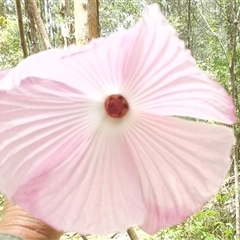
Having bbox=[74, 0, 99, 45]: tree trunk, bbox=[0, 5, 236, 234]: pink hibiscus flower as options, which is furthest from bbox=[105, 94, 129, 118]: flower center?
bbox=[74, 0, 99, 45]: tree trunk

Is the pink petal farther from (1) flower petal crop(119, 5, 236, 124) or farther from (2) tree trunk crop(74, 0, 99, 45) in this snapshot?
(2) tree trunk crop(74, 0, 99, 45)

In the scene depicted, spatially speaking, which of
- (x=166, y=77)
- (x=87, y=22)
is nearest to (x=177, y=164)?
(x=166, y=77)

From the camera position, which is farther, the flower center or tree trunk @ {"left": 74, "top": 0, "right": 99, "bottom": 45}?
tree trunk @ {"left": 74, "top": 0, "right": 99, "bottom": 45}

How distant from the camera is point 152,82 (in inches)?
6.6

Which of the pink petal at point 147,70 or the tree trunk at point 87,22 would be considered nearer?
the pink petal at point 147,70

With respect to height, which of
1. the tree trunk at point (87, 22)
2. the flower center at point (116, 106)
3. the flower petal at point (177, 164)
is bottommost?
the flower petal at point (177, 164)

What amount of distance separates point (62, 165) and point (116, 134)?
0.02 metres

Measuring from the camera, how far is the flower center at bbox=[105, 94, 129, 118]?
0.60 ft

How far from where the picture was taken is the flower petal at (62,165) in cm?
17

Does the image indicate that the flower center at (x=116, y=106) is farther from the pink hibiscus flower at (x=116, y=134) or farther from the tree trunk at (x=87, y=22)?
the tree trunk at (x=87, y=22)

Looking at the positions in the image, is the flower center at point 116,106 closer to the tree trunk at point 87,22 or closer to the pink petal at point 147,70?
the pink petal at point 147,70

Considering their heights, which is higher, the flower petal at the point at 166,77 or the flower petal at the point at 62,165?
the flower petal at the point at 166,77

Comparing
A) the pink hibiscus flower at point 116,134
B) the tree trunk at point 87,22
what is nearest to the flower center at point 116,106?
the pink hibiscus flower at point 116,134

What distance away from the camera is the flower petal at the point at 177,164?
16 cm
